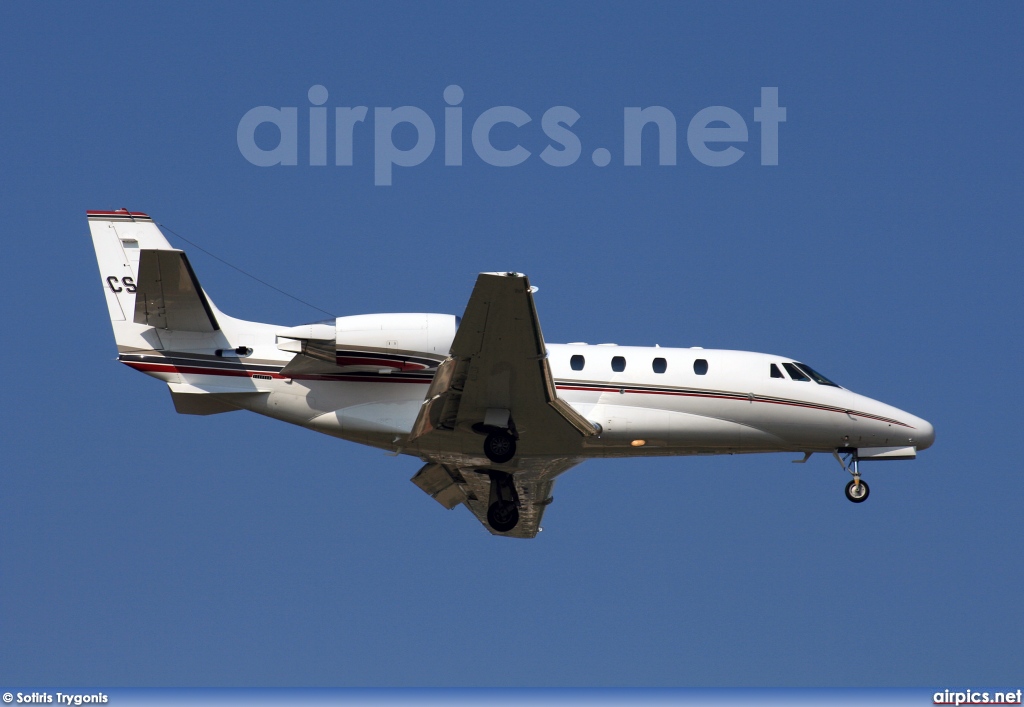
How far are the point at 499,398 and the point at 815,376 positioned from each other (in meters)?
6.00

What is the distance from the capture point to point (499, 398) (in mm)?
21234

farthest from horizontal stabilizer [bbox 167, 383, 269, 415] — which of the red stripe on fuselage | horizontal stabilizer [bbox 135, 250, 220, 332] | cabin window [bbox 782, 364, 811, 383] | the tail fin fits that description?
cabin window [bbox 782, 364, 811, 383]

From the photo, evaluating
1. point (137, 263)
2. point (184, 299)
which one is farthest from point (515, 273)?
point (137, 263)

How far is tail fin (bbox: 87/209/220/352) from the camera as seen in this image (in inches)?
864

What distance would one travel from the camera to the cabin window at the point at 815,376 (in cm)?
2367

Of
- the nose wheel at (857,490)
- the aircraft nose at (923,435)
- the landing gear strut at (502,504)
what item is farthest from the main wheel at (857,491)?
the landing gear strut at (502,504)

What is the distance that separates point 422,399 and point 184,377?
3892 millimetres

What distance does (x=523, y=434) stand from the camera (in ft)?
72.0

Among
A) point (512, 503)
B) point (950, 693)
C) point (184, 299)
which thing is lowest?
point (950, 693)

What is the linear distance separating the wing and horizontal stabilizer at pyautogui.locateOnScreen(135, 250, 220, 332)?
3.95 metres

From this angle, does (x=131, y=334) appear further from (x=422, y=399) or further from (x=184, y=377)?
(x=422, y=399)

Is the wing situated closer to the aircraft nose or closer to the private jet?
the private jet

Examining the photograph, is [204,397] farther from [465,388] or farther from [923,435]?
[923,435]

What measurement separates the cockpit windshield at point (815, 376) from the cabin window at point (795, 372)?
94 mm
